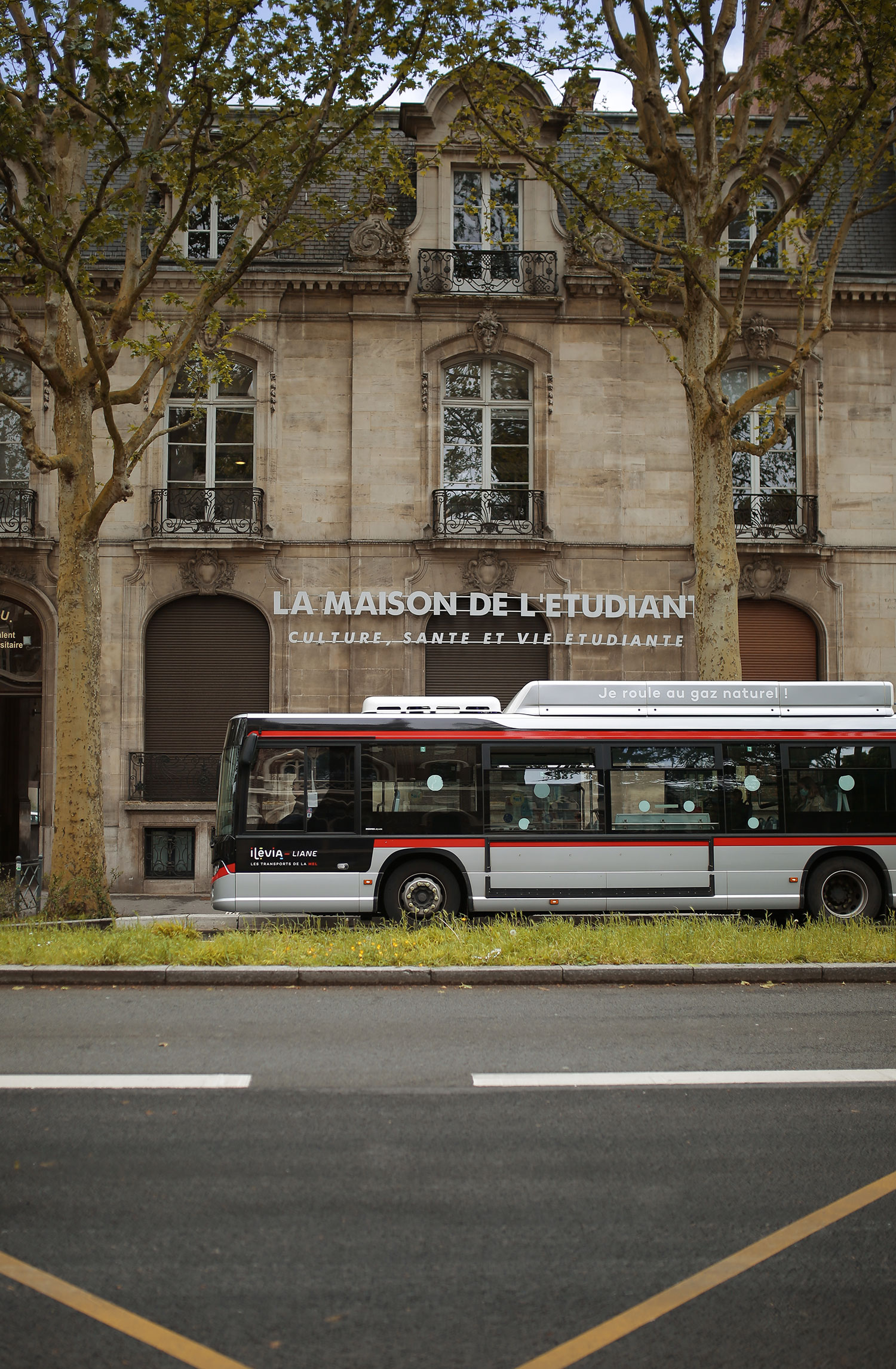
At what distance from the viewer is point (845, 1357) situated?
11.4 ft

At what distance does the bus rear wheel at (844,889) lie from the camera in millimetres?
13750

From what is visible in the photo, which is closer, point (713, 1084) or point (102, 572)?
point (713, 1084)

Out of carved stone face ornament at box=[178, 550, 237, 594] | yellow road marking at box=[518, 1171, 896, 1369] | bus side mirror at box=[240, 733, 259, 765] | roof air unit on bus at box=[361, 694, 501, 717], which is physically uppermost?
carved stone face ornament at box=[178, 550, 237, 594]

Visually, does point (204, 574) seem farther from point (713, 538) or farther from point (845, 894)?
point (845, 894)

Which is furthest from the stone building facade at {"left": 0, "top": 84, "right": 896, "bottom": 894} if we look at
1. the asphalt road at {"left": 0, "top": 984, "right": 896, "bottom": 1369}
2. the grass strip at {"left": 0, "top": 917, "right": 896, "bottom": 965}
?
the asphalt road at {"left": 0, "top": 984, "right": 896, "bottom": 1369}

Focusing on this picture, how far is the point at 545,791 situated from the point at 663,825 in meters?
1.49

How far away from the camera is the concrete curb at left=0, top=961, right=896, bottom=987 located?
941 cm

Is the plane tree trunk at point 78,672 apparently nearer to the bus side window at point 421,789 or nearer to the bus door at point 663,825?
the bus side window at point 421,789

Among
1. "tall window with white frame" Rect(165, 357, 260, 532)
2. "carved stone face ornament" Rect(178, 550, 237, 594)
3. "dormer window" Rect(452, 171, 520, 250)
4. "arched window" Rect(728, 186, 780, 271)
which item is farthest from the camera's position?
"arched window" Rect(728, 186, 780, 271)

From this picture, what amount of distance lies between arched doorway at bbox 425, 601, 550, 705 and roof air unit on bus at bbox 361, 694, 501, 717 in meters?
6.65

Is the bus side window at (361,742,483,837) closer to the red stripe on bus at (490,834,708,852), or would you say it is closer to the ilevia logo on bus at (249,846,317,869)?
the red stripe on bus at (490,834,708,852)

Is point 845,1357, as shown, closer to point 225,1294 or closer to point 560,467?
point 225,1294

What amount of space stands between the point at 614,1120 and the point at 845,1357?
233cm

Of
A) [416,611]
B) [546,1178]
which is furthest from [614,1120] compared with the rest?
[416,611]
